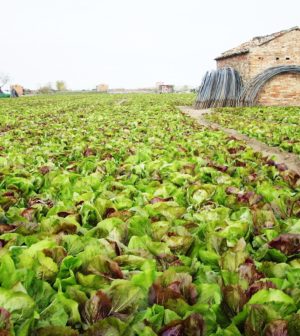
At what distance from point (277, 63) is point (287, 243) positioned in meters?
20.8

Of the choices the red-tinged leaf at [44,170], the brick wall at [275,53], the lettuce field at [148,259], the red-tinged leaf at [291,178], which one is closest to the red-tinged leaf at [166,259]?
the lettuce field at [148,259]

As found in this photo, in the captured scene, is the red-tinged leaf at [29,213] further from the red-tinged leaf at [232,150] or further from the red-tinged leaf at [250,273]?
the red-tinged leaf at [232,150]

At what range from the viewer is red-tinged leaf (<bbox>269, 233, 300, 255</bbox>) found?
210 centimetres

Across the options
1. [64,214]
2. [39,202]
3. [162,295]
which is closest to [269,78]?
[39,202]

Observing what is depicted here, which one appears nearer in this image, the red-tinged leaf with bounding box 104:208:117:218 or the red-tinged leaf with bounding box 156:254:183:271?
the red-tinged leaf with bounding box 156:254:183:271

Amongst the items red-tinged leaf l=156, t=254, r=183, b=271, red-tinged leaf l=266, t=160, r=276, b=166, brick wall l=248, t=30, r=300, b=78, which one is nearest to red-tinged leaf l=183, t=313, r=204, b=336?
red-tinged leaf l=156, t=254, r=183, b=271

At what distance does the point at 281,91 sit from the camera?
830 inches

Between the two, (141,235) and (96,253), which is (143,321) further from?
(141,235)

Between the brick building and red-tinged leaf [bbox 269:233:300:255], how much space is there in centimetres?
1968

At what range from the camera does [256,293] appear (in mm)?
1552

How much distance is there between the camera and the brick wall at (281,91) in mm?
20953

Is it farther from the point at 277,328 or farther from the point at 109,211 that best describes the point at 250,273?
the point at 109,211

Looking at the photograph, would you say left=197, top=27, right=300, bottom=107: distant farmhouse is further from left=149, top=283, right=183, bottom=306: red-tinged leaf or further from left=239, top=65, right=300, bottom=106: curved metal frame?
left=149, top=283, right=183, bottom=306: red-tinged leaf

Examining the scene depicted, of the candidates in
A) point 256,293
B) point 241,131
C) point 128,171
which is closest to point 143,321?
point 256,293
